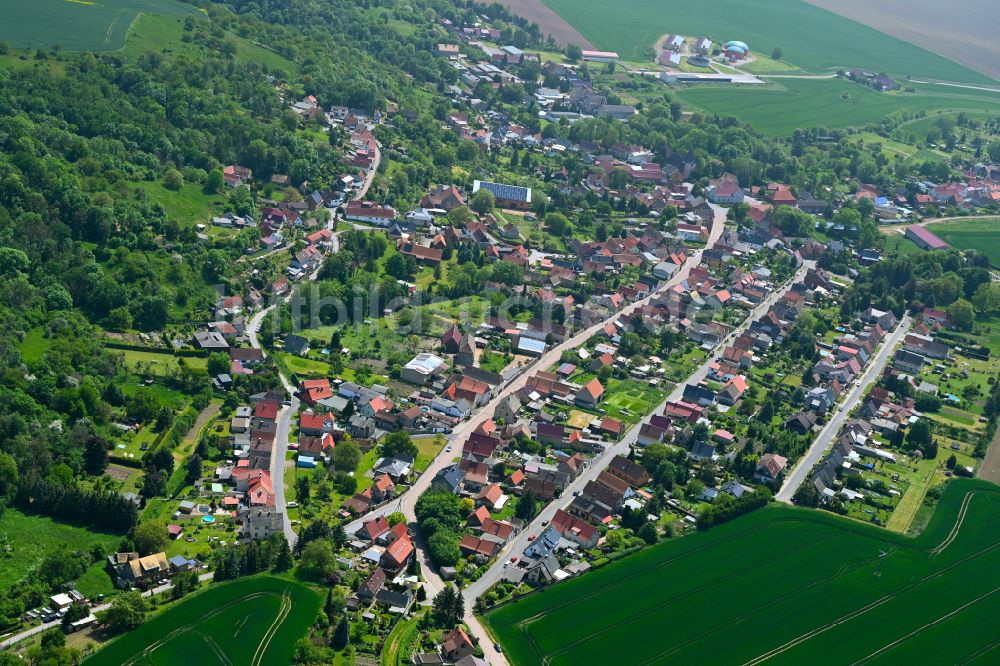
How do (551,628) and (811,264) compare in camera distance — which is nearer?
(551,628)

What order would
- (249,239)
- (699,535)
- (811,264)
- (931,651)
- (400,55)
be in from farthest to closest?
(400,55), (811,264), (249,239), (699,535), (931,651)

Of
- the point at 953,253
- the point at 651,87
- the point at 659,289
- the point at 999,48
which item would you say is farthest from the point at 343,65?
the point at 999,48

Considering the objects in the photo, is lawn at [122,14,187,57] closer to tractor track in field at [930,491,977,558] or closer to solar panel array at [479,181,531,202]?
solar panel array at [479,181,531,202]

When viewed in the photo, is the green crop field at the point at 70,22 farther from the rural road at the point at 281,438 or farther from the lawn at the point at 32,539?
the lawn at the point at 32,539

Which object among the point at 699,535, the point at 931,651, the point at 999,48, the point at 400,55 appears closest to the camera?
the point at 931,651

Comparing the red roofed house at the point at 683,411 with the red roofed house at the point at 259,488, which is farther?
the red roofed house at the point at 683,411

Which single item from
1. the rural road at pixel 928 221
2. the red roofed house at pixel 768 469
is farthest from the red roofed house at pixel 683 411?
the rural road at pixel 928 221

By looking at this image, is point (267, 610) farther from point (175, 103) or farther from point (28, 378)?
point (175, 103)
